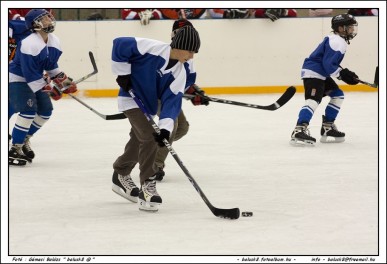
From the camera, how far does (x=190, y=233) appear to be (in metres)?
3.75

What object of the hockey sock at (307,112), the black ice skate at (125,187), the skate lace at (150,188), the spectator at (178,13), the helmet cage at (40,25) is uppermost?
the helmet cage at (40,25)

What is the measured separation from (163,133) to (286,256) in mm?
957

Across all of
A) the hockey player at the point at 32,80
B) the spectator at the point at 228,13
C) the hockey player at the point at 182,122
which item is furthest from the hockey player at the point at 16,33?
the spectator at the point at 228,13

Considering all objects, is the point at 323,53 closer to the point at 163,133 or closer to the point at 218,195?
the point at 218,195

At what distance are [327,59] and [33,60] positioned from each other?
2.14 meters

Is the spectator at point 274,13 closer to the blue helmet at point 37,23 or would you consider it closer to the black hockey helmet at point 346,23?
the black hockey helmet at point 346,23

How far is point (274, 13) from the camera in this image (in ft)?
33.4

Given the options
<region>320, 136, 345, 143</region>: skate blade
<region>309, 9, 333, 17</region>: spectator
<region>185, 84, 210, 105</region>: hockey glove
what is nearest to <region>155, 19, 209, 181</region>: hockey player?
<region>185, 84, 210, 105</region>: hockey glove

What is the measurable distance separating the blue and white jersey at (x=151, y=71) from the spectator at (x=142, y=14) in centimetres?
589

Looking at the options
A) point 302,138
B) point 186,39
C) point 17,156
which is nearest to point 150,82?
point 186,39

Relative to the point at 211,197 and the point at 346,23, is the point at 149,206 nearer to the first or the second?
the point at 211,197

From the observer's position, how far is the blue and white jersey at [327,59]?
6527mm

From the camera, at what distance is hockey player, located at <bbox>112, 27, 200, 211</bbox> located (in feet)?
13.5

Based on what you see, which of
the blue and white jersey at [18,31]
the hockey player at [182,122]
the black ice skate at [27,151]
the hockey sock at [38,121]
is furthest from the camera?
the blue and white jersey at [18,31]
